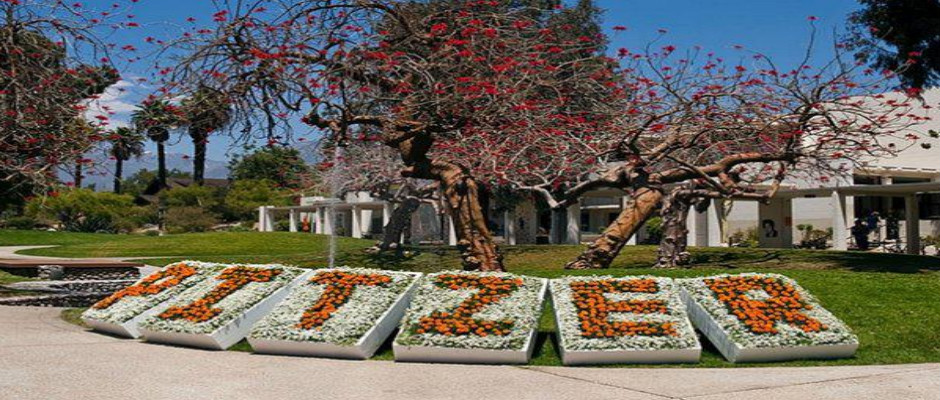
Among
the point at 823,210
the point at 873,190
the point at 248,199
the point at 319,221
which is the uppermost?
the point at 248,199

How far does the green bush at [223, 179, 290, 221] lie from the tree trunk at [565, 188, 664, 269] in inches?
1992

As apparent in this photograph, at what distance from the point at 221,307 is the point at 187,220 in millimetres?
54086

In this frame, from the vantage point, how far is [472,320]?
30.2 feet

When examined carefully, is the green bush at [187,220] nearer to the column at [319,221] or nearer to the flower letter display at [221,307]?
the column at [319,221]

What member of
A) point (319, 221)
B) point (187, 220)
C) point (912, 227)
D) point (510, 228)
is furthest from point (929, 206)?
point (187, 220)

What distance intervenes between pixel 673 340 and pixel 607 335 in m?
0.65

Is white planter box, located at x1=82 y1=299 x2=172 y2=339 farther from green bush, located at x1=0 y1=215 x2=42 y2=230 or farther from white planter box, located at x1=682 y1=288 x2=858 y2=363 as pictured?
green bush, located at x1=0 y1=215 x2=42 y2=230

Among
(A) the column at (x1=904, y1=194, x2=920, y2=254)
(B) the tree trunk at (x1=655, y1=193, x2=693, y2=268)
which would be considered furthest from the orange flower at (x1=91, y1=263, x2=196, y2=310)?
(A) the column at (x1=904, y1=194, x2=920, y2=254)

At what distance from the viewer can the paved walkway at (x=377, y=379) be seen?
706cm

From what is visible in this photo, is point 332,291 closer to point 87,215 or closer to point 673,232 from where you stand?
point 673,232

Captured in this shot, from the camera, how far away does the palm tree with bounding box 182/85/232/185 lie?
15.1 metres

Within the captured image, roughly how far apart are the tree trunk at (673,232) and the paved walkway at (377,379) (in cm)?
1031

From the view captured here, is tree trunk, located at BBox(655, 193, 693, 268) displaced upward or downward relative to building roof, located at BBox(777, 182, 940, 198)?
downward

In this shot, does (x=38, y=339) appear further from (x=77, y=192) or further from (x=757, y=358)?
(x=77, y=192)
